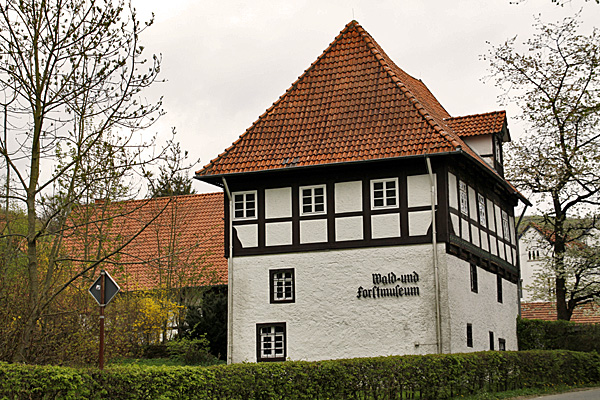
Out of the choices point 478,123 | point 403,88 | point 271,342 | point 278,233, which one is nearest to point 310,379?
point 271,342

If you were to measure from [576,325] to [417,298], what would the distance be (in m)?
10.2

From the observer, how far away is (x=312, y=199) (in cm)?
2492

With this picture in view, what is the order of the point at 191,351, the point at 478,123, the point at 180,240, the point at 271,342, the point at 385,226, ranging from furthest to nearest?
the point at 180,240, the point at 478,123, the point at 191,351, the point at 271,342, the point at 385,226

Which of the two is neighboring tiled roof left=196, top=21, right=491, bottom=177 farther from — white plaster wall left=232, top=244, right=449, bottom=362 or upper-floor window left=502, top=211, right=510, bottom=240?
upper-floor window left=502, top=211, right=510, bottom=240

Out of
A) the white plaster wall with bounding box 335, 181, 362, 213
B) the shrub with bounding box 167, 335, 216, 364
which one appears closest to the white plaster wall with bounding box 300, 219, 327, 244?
the white plaster wall with bounding box 335, 181, 362, 213

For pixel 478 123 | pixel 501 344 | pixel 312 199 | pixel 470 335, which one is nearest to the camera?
pixel 470 335

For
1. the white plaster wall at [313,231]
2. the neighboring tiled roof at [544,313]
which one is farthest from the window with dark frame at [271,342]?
the neighboring tiled roof at [544,313]

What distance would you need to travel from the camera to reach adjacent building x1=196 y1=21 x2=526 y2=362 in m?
23.3

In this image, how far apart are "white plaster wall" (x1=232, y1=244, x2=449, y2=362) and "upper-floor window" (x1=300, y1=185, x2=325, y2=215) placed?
52.1 inches

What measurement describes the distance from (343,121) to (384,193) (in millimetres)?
2970

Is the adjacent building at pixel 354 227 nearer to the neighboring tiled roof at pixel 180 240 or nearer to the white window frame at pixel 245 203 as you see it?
the white window frame at pixel 245 203

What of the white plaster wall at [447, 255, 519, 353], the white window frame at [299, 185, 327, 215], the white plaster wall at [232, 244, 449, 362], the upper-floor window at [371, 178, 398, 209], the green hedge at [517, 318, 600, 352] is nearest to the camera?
the white plaster wall at [232, 244, 449, 362]

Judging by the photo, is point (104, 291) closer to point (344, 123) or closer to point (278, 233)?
point (278, 233)

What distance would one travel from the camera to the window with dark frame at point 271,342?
2445 cm
